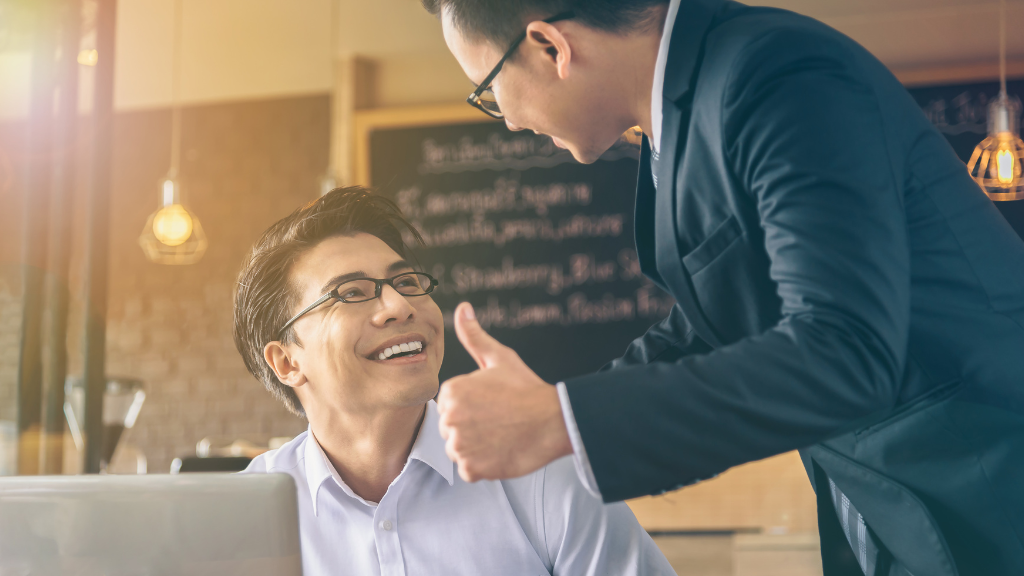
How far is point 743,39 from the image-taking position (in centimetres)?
74

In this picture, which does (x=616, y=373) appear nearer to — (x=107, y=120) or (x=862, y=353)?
(x=862, y=353)

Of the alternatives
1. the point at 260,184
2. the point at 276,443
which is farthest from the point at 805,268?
the point at 260,184

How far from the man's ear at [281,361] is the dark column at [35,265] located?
1287 millimetres

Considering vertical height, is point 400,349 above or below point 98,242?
below

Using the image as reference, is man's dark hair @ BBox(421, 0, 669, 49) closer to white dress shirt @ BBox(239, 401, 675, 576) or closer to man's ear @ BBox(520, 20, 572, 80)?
man's ear @ BBox(520, 20, 572, 80)

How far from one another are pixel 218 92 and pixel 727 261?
13.3 ft

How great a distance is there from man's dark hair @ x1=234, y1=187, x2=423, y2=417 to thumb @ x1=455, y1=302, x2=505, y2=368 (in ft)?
2.55

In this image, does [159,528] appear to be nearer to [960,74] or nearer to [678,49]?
[678,49]

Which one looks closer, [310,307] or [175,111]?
[310,307]

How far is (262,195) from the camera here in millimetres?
4293

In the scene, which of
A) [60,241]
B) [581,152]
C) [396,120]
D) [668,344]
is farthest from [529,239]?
[581,152]

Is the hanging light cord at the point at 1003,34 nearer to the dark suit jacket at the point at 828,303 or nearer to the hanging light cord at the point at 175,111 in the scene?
the dark suit jacket at the point at 828,303

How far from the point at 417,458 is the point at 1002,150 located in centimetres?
227

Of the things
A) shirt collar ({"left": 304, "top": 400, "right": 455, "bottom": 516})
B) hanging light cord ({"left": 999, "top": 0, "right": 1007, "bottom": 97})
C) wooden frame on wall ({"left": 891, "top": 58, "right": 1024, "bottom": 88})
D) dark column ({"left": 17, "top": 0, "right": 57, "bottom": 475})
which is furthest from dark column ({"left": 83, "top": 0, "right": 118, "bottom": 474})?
hanging light cord ({"left": 999, "top": 0, "right": 1007, "bottom": 97})
